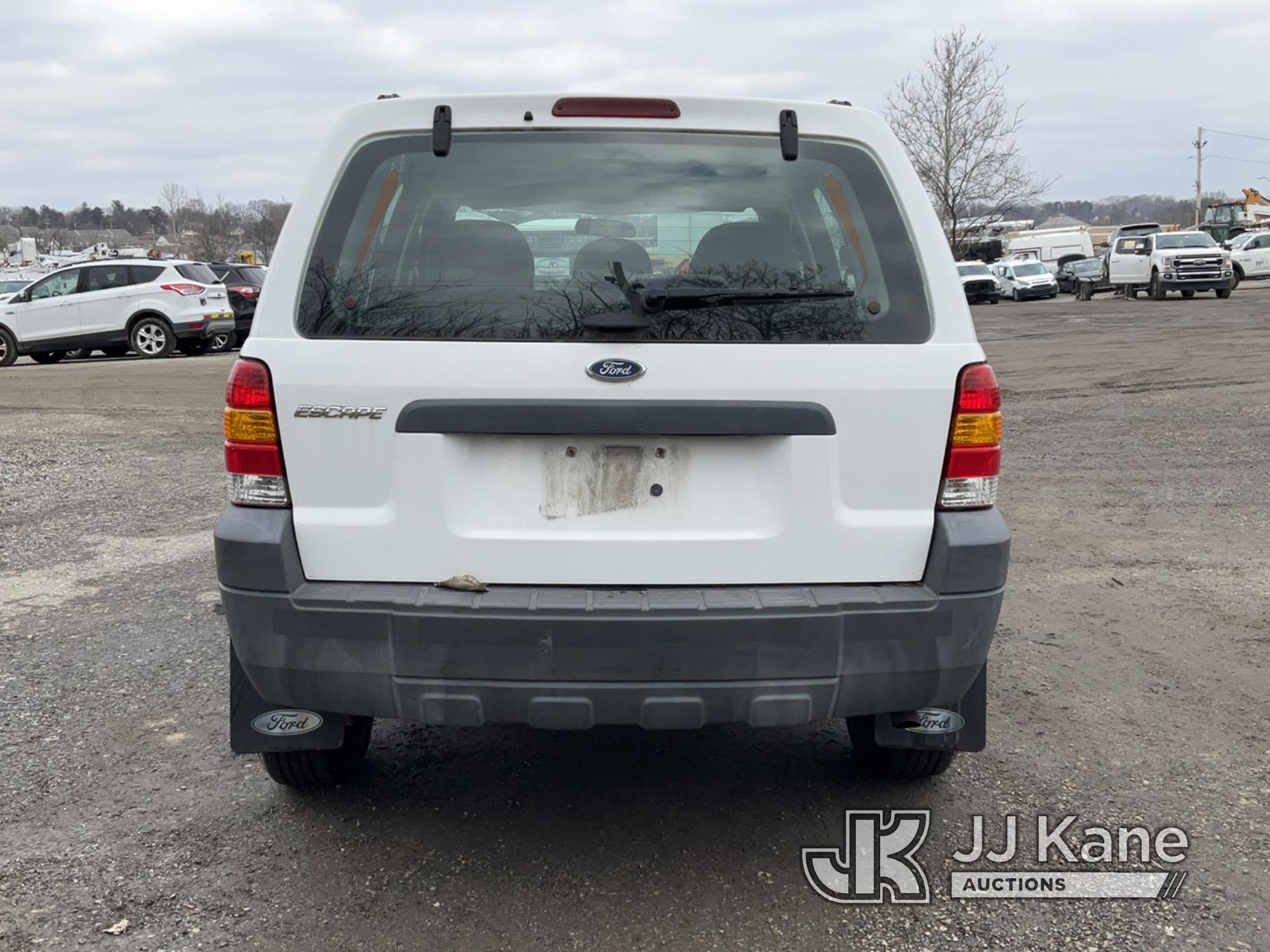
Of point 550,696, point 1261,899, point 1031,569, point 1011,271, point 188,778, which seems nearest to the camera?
point 550,696

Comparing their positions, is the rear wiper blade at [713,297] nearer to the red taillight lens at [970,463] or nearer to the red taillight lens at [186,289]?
the red taillight lens at [970,463]

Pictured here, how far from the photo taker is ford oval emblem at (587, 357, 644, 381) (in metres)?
2.82

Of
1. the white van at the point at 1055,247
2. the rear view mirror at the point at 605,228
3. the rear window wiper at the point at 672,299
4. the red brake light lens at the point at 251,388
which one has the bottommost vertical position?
the red brake light lens at the point at 251,388

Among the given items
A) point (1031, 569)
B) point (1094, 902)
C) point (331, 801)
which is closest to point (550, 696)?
point (331, 801)

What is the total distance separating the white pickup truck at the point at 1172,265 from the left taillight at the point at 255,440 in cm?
3504

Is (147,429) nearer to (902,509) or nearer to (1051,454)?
(1051,454)

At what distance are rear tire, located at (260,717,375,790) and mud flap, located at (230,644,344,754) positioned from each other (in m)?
0.20

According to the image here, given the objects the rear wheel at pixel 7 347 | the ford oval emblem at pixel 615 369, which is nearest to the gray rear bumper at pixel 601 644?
the ford oval emblem at pixel 615 369

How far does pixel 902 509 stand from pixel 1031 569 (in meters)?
3.73

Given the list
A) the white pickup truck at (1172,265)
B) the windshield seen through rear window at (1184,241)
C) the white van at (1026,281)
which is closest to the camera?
A: the white pickup truck at (1172,265)

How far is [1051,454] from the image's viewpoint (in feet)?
33.0

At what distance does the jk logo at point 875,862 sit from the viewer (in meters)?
3.10

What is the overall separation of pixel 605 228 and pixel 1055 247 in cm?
5850

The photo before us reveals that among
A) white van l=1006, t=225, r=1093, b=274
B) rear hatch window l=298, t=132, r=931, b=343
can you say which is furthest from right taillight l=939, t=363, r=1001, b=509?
white van l=1006, t=225, r=1093, b=274
